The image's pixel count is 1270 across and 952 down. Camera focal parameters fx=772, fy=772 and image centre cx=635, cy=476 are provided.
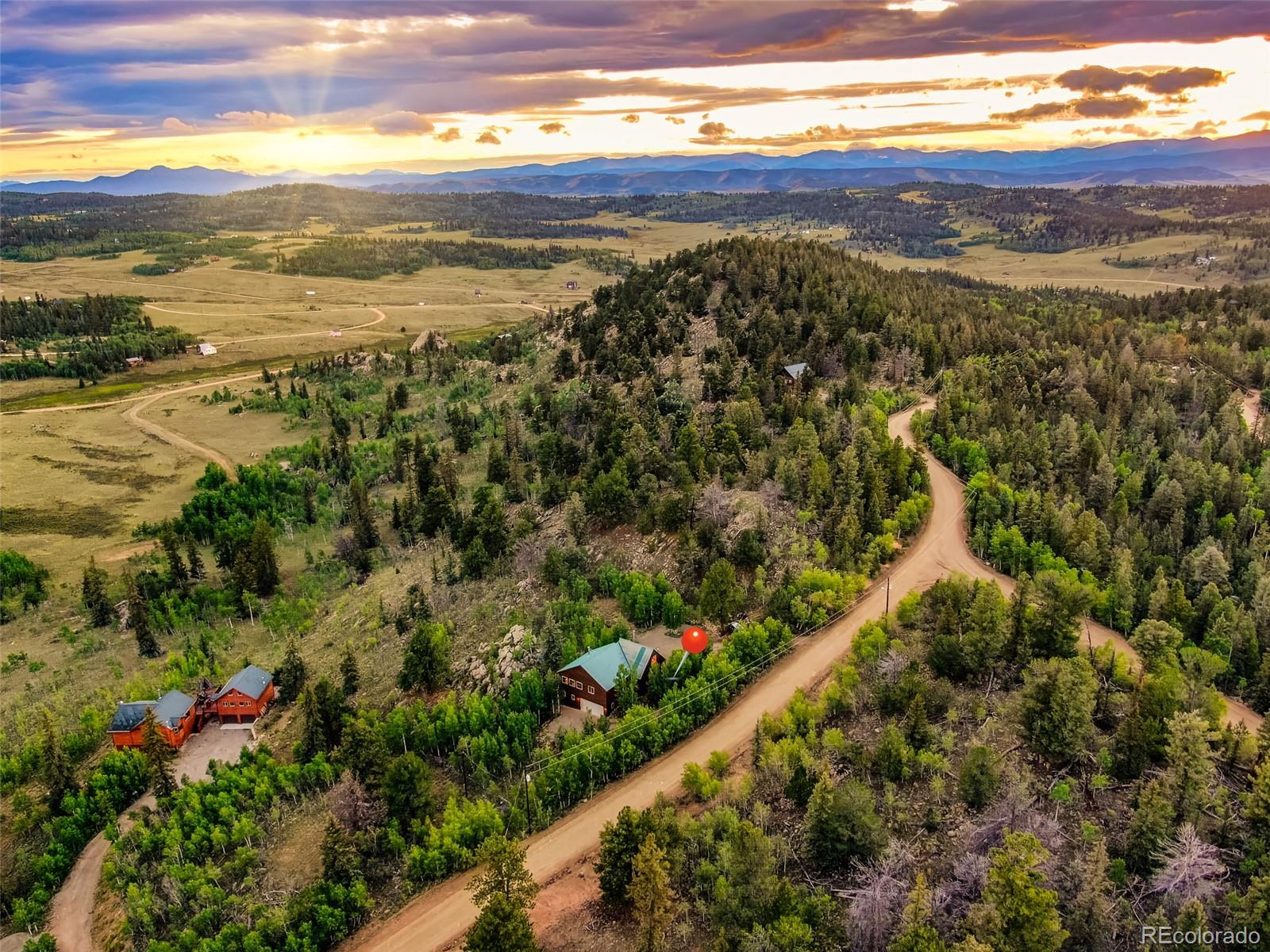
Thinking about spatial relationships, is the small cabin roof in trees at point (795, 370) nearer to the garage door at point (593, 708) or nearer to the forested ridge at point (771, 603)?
the forested ridge at point (771, 603)

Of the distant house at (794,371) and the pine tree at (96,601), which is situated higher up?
the distant house at (794,371)

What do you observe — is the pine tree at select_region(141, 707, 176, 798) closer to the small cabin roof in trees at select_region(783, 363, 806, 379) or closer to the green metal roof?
the green metal roof

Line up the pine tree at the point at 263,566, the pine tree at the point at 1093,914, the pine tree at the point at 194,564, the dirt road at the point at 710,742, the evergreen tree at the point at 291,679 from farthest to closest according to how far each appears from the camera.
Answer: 1. the pine tree at the point at 194,564
2. the pine tree at the point at 263,566
3. the evergreen tree at the point at 291,679
4. the dirt road at the point at 710,742
5. the pine tree at the point at 1093,914

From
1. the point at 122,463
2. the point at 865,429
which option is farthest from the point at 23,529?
the point at 865,429

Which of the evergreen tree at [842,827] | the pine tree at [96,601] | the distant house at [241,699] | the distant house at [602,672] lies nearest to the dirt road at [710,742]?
the distant house at [602,672]

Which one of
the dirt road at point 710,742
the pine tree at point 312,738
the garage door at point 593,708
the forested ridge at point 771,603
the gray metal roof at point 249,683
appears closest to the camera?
the forested ridge at point 771,603

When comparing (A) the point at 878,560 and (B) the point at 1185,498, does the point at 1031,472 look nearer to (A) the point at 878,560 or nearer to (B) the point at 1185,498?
(B) the point at 1185,498

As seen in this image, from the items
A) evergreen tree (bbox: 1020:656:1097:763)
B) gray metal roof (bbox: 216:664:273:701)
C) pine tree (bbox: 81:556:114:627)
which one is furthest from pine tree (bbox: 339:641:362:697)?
evergreen tree (bbox: 1020:656:1097:763)
